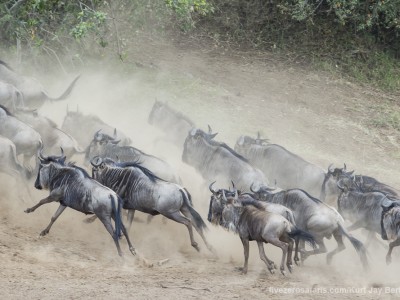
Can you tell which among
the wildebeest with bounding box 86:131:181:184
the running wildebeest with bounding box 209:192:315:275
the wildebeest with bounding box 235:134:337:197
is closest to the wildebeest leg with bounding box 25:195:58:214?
the wildebeest with bounding box 86:131:181:184

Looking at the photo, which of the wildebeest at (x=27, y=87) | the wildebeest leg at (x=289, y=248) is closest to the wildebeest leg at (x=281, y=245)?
A: the wildebeest leg at (x=289, y=248)

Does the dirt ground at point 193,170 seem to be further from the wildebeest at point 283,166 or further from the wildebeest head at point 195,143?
the wildebeest at point 283,166

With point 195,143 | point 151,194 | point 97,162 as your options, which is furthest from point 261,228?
point 195,143

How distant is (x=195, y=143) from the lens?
13164 mm

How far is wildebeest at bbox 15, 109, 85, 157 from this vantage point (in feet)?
41.7

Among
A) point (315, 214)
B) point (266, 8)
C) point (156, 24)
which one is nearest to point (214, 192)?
point (315, 214)

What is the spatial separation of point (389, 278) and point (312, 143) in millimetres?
7741

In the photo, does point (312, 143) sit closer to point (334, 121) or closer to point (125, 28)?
point (334, 121)

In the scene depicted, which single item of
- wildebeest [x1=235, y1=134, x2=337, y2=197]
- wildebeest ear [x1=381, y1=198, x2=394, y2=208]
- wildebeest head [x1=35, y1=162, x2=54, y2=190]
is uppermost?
wildebeest [x1=235, y1=134, x2=337, y2=197]

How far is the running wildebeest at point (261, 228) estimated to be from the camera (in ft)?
31.6

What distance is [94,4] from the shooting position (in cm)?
1666

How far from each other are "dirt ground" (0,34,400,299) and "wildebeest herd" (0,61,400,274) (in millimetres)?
342

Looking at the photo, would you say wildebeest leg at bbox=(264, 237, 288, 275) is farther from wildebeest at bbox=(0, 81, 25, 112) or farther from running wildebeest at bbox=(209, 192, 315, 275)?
wildebeest at bbox=(0, 81, 25, 112)

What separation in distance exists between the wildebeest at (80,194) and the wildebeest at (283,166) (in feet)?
12.9
